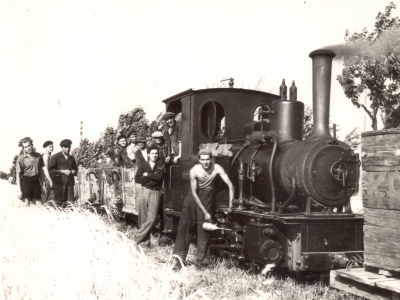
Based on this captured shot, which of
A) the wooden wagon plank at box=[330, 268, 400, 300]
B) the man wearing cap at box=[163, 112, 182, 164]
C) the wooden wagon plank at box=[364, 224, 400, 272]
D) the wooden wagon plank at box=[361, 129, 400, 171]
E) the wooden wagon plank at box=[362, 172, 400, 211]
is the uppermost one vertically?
the man wearing cap at box=[163, 112, 182, 164]

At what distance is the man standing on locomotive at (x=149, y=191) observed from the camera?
27.6 feet

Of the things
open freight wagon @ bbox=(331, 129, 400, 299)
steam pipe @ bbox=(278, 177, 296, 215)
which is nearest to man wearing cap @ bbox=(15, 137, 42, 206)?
steam pipe @ bbox=(278, 177, 296, 215)

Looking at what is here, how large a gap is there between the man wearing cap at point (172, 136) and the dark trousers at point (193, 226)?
1.57 meters

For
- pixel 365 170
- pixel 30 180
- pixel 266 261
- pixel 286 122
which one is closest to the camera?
pixel 365 170

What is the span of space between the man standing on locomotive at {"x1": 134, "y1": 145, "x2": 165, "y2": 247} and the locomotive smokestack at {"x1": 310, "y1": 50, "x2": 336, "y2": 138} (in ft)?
9.19

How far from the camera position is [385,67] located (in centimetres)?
1490

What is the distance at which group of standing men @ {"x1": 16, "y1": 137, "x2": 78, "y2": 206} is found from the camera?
8672mm

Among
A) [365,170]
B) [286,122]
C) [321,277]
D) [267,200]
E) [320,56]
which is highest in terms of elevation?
[320,56]

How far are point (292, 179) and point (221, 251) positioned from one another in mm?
1754

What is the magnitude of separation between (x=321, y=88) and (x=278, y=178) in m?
1.29

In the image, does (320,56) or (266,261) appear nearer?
(266,261)

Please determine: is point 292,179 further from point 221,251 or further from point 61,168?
point 61,168

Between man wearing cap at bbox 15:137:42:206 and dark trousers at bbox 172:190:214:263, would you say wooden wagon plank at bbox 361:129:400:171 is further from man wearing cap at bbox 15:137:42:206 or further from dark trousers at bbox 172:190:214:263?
man wearing cap at bbox 15:137:42:206

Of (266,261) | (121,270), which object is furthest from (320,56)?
(121,270)
